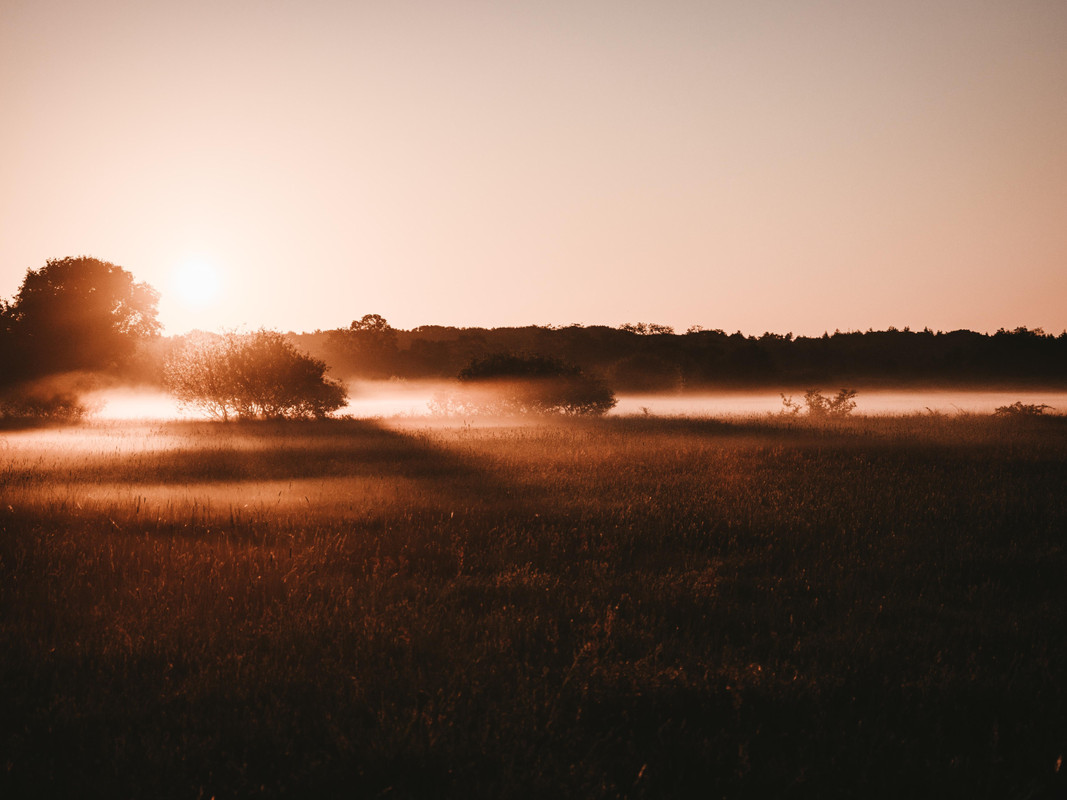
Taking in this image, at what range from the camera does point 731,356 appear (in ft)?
235

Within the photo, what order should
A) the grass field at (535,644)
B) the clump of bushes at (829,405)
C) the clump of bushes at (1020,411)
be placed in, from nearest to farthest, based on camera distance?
the grass field at (535,644) → the clump of bushes at (1020,411) → the clump of bushes at (829,405)

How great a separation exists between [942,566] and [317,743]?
20.8 ft

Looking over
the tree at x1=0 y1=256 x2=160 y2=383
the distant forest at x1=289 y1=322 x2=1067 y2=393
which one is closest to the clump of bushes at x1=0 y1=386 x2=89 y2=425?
the tree at x1=0 y1=256 x2=160 y2=383

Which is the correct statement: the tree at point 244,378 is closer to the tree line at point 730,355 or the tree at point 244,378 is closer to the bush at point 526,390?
the bush at point 526,390

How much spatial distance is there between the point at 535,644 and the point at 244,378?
29309 mm

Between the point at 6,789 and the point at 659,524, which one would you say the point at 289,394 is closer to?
the point at 659,524

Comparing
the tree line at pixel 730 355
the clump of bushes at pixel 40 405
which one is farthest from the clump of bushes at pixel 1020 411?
the clump of bushes at pixel 40 405

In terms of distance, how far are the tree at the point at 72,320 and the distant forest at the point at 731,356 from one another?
22563 mm

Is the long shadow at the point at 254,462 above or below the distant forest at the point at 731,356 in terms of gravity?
below

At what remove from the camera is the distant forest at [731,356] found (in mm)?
61344

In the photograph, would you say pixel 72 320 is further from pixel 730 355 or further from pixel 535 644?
pixel 730 355

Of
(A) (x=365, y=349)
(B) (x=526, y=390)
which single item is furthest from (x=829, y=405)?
(A) (x=365, y=349)

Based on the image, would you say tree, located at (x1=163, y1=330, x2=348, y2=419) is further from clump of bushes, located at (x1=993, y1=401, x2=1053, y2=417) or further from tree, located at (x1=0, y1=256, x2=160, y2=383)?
clump of bushes, located at (x1=993, y1=401, x2=1053, y2=417)

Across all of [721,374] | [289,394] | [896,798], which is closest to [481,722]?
[896,798]
